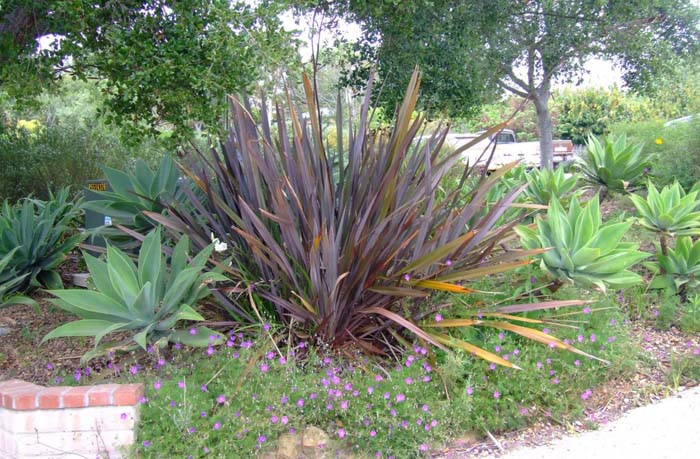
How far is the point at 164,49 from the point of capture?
5.44 m

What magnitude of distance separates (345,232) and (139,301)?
1.34 meters

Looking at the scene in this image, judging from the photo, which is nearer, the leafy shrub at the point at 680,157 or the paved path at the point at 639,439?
the paved path at the point at 639,439

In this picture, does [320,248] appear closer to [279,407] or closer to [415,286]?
[415,286]

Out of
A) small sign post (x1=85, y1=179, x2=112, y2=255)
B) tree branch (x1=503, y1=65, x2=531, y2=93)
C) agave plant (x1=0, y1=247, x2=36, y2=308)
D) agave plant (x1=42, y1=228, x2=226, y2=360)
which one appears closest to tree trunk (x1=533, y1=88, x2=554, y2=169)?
tree branch (x1=503, y1=65, x2=531, y2=93)

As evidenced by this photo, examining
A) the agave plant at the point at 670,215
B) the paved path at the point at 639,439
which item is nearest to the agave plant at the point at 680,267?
the agave plant at the point at 670,215

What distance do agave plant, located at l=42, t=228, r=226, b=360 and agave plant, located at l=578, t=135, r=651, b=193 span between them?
446 centimetres

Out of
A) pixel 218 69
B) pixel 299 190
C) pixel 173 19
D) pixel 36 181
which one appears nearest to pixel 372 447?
pixel 299 190

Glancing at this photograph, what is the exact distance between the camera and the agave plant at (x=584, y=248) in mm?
4164

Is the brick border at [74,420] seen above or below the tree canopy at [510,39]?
below

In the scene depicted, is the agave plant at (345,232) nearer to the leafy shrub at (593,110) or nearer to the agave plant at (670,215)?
the agave plant at (670,215)

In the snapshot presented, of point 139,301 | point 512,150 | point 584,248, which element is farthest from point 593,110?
point 139,301

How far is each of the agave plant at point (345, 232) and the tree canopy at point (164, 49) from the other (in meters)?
1.21

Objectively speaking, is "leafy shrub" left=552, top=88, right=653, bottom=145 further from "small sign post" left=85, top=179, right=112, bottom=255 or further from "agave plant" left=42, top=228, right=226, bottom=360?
"agave plant" left=42, top=228, right=226, bottom=360

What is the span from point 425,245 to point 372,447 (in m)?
1.42
